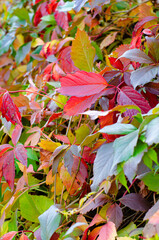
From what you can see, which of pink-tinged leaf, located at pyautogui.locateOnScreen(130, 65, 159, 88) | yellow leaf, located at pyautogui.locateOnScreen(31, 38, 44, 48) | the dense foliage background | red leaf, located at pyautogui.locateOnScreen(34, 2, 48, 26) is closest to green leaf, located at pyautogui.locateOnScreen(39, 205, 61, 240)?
the dense foliage background

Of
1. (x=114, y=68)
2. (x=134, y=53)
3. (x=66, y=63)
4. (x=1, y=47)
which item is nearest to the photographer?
(x=134, y=53)

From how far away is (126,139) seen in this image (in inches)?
16.6

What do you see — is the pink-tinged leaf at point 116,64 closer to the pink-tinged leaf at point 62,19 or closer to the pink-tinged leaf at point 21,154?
the pink-tinged leaf at point 21,154

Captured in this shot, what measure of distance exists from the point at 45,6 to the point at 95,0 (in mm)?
648

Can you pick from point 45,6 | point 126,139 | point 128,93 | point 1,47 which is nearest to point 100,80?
point 128,93

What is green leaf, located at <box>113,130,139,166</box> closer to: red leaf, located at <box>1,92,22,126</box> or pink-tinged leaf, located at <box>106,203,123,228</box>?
pink-tinged leaf, located at <box>106,203,123,228</box>

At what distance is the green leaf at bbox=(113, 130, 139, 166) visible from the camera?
0.40 m

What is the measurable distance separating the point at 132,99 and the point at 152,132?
20 centimetres

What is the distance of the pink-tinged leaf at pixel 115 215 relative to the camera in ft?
1.84

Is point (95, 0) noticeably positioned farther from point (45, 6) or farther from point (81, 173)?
point (45, 6)

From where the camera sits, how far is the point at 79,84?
564 mm

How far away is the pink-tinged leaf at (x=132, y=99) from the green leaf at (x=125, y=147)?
137 millimetres

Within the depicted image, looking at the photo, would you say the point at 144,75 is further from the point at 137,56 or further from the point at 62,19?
the point at 62,19

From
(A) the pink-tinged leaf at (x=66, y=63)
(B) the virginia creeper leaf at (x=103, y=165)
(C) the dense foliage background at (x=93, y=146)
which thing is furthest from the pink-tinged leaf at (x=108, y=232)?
(A) the pink-tinged leaf at (x=66, y=63)
